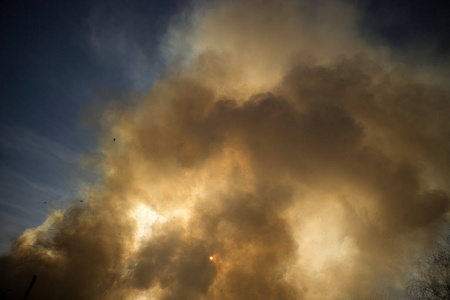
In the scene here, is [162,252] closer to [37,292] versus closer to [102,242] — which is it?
[102,242]

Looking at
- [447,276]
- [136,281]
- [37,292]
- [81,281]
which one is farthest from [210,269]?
[447,276]

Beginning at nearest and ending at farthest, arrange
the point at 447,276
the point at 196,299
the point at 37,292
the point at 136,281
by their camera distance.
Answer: the point at 447,276 → the point at 37,292 → the point at 196,299 → the point at 136,281

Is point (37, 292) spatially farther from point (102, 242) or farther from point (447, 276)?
point (447, 276)

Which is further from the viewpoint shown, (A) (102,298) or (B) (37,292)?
(A) (102,298)

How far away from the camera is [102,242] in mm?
45031

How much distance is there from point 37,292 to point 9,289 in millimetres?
5905

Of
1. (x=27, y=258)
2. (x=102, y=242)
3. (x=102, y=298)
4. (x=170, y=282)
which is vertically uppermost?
(x=102, y=242)

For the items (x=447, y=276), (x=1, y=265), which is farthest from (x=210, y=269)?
(x=1, y=265)

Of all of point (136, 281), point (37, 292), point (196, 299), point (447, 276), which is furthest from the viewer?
point (136, 281)

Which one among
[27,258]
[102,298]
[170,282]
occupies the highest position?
[27,258]

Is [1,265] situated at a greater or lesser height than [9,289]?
greater

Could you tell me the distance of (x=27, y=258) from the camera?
43.0m

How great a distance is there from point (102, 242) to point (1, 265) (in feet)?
64.1

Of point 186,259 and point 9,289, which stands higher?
point 186,259
